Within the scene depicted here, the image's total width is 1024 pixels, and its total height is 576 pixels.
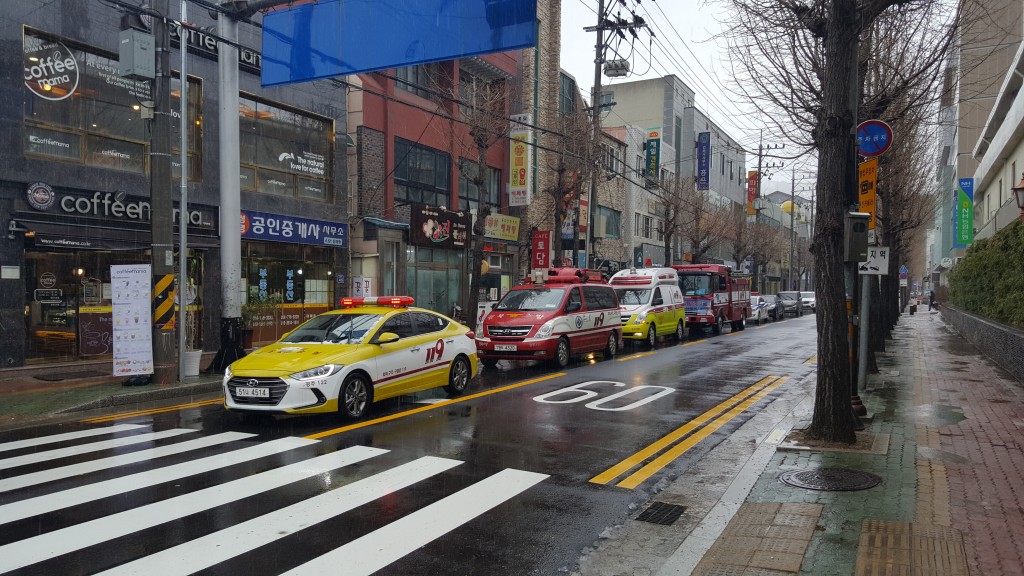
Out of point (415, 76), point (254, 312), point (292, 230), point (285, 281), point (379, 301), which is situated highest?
point (415, 76)

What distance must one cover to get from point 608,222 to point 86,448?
33.5m

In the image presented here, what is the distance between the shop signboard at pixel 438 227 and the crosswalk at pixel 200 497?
51.1 feet

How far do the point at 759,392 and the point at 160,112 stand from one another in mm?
11589

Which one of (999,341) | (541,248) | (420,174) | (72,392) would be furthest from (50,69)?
(999,341)

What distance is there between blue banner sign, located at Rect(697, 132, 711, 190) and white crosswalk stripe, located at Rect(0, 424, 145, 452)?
4352 centimetres

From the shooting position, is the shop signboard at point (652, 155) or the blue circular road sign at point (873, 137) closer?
the blue circular road sign at point (873, 137)

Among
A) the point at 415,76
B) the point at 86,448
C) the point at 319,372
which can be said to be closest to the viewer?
the point at 86,448

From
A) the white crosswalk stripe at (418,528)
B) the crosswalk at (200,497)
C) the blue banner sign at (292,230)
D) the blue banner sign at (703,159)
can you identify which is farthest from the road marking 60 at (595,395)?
the blue banner sign at (703,159)

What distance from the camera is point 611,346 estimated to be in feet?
58.7

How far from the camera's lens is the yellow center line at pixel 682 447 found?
261 inches

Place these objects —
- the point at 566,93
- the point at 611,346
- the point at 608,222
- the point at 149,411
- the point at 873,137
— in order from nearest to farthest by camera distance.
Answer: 1. the point at 873,137
2. the point at 149,411
3. the point at 611,346
4. the point at 566,93
5. the point at 608,222

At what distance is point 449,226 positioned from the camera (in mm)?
25391

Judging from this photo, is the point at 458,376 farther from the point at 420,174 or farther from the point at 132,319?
the point at 420,174

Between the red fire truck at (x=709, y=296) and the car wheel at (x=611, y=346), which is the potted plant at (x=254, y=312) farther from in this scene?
the red fire truck at (x=709, y=296)
